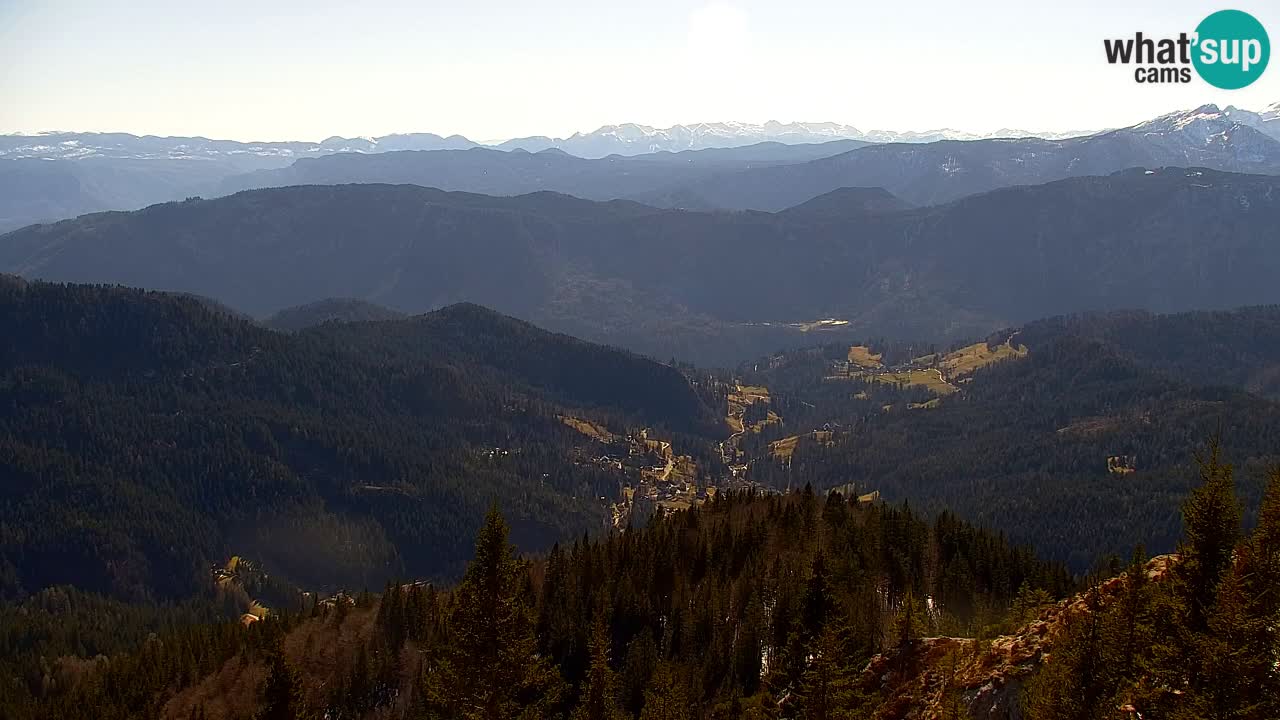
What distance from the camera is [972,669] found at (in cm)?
4597

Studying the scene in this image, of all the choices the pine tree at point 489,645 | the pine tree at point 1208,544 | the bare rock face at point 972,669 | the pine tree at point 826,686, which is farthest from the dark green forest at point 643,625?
the pine tree at point 1208,544

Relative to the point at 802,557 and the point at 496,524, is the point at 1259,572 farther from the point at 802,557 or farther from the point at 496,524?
the point at 802,557

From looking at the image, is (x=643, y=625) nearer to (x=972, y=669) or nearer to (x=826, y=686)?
(x=972, y=669)

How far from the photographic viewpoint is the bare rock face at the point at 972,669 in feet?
143

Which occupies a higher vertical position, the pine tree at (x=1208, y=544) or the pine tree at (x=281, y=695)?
the pine tree at (x=1208, y=544)

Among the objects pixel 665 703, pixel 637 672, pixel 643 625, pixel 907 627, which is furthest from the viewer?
pixel 643 625

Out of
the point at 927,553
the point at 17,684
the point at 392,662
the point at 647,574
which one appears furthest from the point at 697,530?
the point at 17,684

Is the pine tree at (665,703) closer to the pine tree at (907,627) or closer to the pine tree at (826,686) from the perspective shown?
the pine tree at (826,686)

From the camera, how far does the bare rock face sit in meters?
43.4

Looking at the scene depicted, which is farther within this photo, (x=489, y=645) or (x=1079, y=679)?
(x=489, y=645)

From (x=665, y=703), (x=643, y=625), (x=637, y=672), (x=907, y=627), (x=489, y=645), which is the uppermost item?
(x=489, y=645)

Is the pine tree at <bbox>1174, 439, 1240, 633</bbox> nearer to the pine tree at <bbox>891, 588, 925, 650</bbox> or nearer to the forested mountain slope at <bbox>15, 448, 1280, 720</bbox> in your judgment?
the forested mountain slope at <bbox>15, 448, 1280, 720</bbox>

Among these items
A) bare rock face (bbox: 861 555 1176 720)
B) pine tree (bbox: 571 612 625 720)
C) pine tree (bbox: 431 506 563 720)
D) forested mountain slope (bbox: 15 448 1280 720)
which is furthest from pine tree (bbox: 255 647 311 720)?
bare rock face (bbox: 861 555 1176 720)

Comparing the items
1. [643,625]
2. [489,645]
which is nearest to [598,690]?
[489,645]
